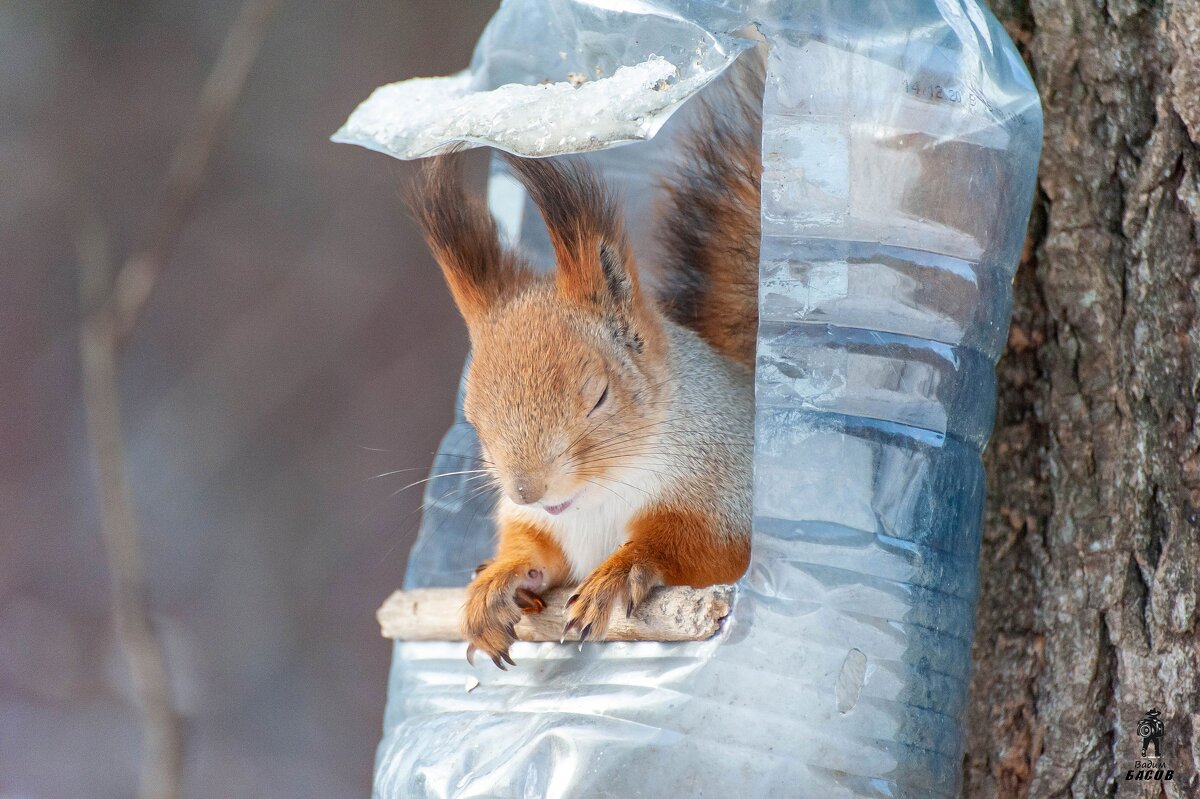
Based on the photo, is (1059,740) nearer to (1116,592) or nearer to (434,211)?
(1116,592)

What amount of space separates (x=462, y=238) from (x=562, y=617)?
0.52m

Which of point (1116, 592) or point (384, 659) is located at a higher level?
point (1116, 592)

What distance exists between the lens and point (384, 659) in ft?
12.0

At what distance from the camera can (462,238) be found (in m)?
1.54

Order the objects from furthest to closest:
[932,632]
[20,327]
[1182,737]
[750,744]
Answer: [20,327] → [1182,737] → [932,632] → [750,744]

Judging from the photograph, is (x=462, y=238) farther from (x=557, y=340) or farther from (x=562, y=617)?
(x=562, y=617)

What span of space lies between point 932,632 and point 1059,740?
366mm

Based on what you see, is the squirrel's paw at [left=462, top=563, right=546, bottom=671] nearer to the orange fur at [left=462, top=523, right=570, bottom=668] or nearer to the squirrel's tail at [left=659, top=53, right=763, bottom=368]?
the orange fur at [left=462, top=523, right=570, bottom=668]

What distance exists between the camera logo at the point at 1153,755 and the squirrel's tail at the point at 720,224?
684 mm

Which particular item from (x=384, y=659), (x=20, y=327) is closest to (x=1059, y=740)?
(x=384, y=659)

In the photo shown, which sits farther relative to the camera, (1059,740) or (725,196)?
(725,196)

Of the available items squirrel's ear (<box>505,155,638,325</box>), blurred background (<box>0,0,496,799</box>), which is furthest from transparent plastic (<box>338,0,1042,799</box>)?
blurred background (<box>0,0,496,799</box>)

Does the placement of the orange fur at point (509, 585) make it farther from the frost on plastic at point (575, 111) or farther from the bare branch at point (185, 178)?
the bare branch at point (185, 178)

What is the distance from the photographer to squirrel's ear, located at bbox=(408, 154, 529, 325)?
1.47m
